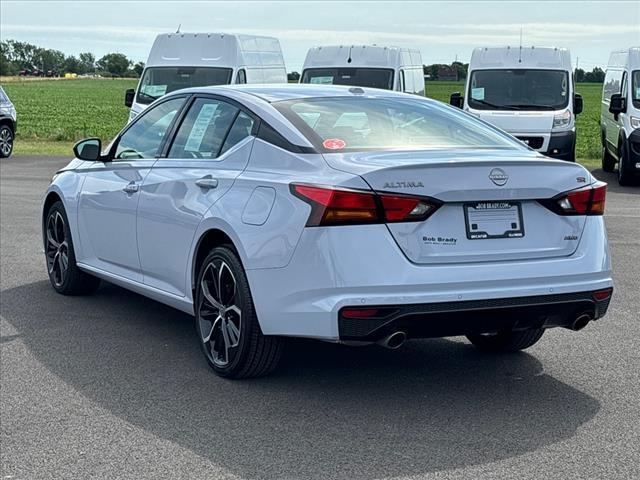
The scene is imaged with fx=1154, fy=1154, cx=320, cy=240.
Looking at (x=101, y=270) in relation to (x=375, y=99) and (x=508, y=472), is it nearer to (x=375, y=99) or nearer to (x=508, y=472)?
(x=375, y=99)

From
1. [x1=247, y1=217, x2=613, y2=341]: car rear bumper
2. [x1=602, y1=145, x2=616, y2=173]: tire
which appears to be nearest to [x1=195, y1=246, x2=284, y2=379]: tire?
[x1=247, y1=217, x2=613, y2=341]: car rear bumper

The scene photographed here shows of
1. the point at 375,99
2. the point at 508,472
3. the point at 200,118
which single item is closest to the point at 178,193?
the point at 200,118

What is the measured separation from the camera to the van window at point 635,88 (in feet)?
65.3

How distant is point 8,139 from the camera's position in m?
27.1

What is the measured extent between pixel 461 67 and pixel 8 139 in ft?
202

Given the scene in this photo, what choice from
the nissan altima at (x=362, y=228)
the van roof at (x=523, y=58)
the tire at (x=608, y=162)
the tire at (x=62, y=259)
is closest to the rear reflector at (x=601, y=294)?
the nissan altima at (x=362, y=228)

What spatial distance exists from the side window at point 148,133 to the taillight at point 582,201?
8.95 ft

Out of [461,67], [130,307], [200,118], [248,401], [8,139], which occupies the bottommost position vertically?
[461,67]

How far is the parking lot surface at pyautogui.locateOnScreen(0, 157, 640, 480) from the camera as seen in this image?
4.79 metres

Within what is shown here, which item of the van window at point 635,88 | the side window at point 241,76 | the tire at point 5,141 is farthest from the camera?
the tire at point 5,141

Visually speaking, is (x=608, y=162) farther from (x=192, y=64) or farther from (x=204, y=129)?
(x=204, y=129)

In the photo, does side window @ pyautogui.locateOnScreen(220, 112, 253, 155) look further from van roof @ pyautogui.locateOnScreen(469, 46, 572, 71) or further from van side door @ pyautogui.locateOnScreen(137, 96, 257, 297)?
van roof @ pyautogui.locateOnScreen(469, 46, 572, 71)

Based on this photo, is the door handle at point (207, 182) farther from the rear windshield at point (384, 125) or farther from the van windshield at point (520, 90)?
the van windshield at point (520, 90)

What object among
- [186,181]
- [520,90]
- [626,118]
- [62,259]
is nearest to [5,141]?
[520,90]
